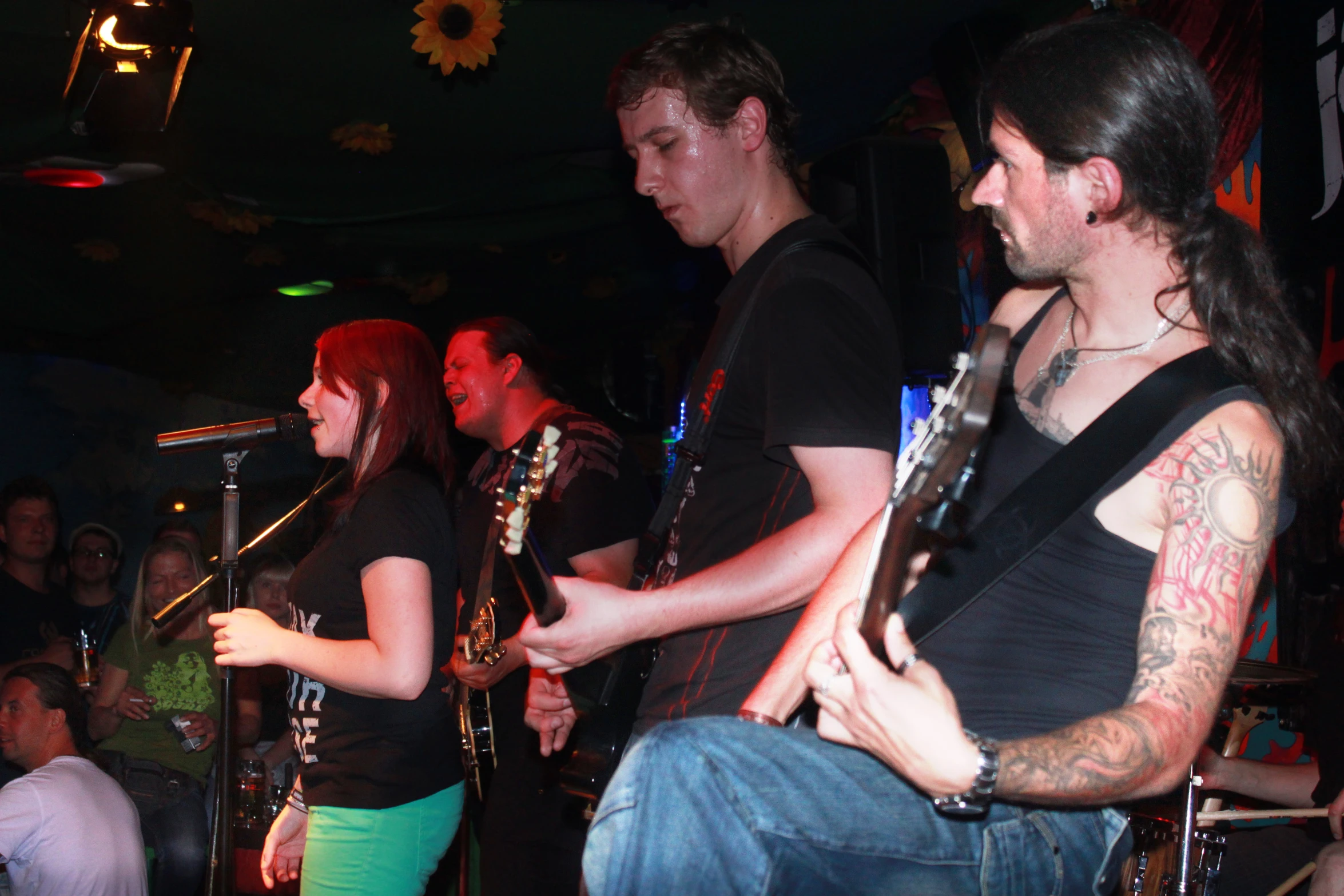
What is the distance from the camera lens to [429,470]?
3.30 meters

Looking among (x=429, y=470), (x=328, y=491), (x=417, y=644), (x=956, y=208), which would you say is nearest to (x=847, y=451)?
(x=417, y=644)

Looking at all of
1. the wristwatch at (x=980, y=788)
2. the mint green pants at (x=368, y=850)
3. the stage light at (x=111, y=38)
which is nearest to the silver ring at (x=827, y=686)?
the wristwatch at (x=980, y=788)

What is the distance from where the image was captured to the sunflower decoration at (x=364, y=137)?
5.10 meters

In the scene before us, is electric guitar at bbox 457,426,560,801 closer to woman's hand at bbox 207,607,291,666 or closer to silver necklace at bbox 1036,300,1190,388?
woman's hand at bbox 207,607,291,666

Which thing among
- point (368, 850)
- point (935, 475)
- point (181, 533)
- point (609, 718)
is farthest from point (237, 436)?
point (181, 533)

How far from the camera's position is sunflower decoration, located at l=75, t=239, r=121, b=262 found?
6340 millimetres

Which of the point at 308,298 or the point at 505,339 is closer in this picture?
the point at 505,339

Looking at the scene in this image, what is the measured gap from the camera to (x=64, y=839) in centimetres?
421

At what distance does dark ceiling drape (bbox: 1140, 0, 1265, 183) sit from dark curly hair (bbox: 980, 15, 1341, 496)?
7.85 ft

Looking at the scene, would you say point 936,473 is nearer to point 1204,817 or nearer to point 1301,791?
point 1204,817

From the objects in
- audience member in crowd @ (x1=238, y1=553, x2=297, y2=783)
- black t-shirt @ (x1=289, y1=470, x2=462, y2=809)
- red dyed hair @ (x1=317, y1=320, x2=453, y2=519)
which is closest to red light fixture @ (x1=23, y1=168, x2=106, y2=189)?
audience member in crowd @ (x1=238, y1=553, x2=297, y2=783)

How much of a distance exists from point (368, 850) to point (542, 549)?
3.00 ft

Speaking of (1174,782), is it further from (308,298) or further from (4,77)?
(308,298)

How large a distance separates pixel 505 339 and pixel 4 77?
2454 mm
